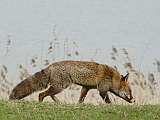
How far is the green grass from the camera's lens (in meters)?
5.32

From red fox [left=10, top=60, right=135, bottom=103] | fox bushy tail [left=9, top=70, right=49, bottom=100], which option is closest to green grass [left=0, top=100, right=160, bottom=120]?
fox bushy tail [left=9, top=70, right=49, bottom=100]

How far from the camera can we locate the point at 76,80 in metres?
8.42

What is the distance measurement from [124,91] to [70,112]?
3660mm

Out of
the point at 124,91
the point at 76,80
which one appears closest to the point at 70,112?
the point at 76,80

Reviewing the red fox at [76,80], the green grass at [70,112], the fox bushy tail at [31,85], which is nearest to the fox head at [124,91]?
the red fox at [76,80]

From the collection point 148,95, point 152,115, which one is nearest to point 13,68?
point 148,95

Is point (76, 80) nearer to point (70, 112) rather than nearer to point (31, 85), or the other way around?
point (31, 85)

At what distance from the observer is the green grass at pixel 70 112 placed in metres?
5.32

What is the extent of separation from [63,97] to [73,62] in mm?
1036

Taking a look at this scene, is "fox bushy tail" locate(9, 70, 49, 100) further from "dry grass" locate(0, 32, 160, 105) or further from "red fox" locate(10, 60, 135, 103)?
"dry grass" locate(0, 32, 160, 105)

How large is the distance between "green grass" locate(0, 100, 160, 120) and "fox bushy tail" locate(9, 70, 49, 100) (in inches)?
66.0

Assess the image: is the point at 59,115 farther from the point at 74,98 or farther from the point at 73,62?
the point at 74,98

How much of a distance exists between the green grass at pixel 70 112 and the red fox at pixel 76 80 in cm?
178

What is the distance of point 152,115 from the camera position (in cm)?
570
